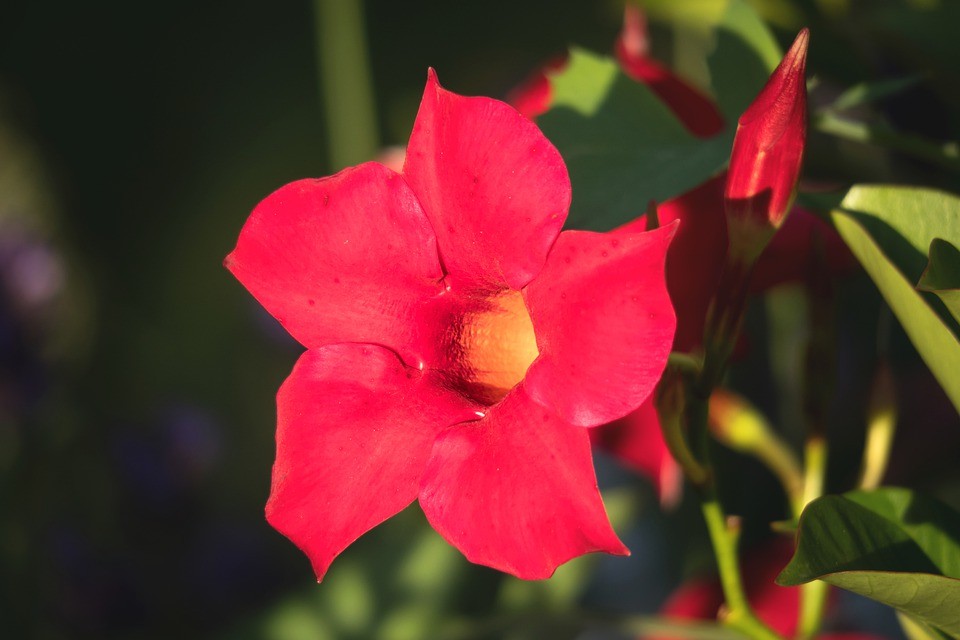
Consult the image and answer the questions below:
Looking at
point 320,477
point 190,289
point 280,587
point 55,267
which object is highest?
point 320,477

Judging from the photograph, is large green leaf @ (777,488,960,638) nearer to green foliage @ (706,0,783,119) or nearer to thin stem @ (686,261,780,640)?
thin stem @ (686,261,780,640)

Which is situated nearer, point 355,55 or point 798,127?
point 798,127

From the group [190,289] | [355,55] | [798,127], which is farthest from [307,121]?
[798,127]

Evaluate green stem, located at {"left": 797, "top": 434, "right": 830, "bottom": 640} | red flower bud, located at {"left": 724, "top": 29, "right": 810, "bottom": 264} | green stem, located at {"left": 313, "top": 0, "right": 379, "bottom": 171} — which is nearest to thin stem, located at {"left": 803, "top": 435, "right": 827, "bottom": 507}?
green stem, located at {"left": 797, "top": 434, "right": 830, "bottom": 640}

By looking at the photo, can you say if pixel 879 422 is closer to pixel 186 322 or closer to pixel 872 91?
pixel 872 91

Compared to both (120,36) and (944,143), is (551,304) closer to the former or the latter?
(944,143)

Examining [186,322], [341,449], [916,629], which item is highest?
[341,449]

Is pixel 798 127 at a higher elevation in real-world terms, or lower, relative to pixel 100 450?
higher

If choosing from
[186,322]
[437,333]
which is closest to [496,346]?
[437,333]
